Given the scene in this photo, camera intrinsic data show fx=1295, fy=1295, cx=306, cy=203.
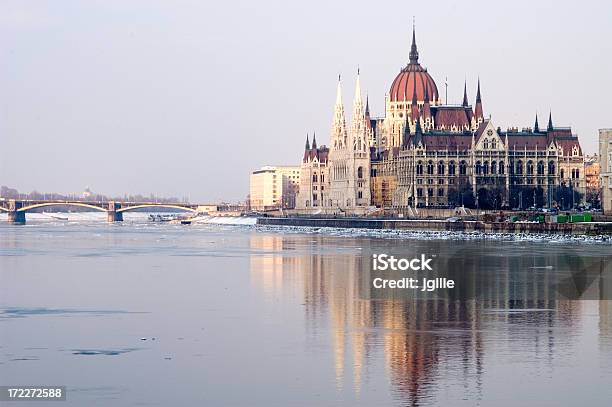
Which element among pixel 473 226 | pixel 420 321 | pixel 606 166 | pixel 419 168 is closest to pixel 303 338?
pixel 420 321

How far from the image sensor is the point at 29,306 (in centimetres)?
4688

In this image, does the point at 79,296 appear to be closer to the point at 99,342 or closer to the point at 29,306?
the point at 29,306

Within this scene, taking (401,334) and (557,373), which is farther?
(401,334)

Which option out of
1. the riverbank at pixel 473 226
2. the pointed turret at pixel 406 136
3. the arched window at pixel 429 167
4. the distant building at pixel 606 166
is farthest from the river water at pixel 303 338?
the pointed turret at pixel 406 136

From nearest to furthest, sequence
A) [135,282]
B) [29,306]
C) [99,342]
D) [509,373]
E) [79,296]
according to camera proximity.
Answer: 1. [509,373]
2. [99,342]
3. [29,306]
4. [79,296]
5. [135,282]

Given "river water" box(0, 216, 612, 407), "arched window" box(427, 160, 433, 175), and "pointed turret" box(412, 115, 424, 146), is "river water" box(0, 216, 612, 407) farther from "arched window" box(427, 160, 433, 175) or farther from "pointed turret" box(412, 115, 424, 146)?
"pointed turret" box(412, 115, 424, 146)

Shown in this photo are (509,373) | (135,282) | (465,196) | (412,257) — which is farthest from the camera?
(465,196)

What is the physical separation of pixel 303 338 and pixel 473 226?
88.1 meters

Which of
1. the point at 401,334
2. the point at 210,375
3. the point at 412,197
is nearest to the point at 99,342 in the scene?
the point at 210,375

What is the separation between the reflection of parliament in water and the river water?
7cm

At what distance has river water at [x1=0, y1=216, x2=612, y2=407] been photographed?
30.0 m

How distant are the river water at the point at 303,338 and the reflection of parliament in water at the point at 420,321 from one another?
0.07 metres

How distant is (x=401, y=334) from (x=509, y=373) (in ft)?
22.1

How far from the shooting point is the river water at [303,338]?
98.5 feet
